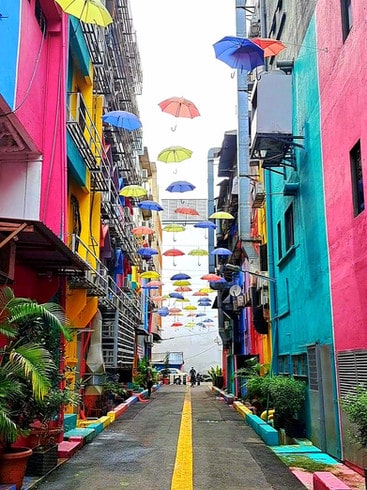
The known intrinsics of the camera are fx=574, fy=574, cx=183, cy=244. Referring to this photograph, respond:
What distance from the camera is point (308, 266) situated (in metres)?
13.7

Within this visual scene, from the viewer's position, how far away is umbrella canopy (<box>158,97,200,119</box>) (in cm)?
1598

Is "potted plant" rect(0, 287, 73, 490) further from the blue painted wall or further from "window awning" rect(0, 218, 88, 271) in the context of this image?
the blue painted wall

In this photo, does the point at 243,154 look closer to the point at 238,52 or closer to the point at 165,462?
the point at 238,52

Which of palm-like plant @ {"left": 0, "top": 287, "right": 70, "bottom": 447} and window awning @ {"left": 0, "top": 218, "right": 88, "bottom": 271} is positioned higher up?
window awning @ {"left": 0, "top": 218, "right": 88, "bottom": 271}

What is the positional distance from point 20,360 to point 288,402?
7.76 meters

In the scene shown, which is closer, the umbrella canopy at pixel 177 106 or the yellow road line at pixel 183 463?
the yellow road line at pixel 183 463

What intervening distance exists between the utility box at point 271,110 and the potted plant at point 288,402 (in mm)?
5962

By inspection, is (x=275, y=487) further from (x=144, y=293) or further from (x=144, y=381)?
(x=144, y=293)

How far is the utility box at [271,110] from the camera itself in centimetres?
1416

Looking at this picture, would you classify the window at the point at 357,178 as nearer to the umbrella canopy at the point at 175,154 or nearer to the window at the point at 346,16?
the window at the point at 346,16

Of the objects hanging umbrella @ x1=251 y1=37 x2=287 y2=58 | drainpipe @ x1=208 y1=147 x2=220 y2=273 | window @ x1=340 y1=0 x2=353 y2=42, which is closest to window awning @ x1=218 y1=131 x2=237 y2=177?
drainpipe @ x1=208 y1=147 x2=220 y2=273

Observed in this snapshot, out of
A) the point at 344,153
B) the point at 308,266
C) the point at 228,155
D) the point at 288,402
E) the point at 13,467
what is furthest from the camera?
the point at 228,155

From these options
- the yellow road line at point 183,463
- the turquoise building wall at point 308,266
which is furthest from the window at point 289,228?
the yellow road line at point 183,463

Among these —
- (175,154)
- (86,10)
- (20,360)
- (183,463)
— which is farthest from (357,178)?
(175,154)
